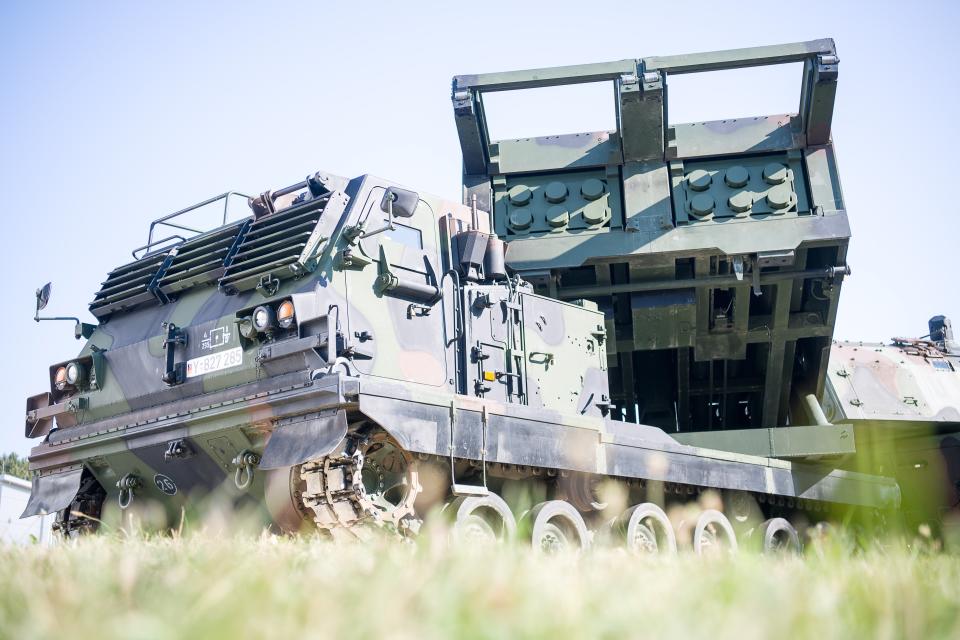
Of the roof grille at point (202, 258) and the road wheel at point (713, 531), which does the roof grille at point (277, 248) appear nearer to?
the roof grille at point (202, 258)

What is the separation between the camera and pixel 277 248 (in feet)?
22.0

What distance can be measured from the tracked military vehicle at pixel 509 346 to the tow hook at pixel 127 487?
0.02m

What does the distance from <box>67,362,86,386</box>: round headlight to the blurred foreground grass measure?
417 cm

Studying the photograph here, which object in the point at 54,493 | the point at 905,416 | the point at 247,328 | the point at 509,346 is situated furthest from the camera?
the point at 905,416

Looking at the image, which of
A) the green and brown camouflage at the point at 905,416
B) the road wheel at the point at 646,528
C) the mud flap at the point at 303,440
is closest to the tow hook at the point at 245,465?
the mud flap at the point at 303,440

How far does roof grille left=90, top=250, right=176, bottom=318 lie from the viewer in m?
7.69

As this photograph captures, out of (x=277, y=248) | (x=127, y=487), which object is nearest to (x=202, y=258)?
(x=277, y=248)

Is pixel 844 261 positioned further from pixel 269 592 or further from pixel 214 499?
pixel 269 592

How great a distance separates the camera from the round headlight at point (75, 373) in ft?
24.5

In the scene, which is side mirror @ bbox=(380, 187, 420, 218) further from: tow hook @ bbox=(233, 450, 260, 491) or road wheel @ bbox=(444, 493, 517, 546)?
Result: road wheel @ bbox=(444, 493, 517, 546)

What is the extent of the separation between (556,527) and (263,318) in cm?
254

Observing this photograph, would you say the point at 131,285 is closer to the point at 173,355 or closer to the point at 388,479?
the point at 173,355

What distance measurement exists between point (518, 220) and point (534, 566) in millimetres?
6696

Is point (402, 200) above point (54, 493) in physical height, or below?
above
